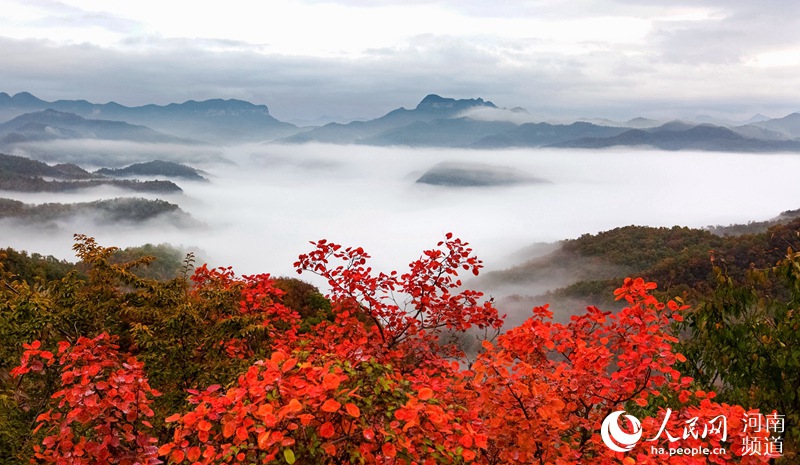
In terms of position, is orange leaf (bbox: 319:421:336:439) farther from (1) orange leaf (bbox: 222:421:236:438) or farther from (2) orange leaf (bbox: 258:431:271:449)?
(1) orange leaf (bbox: 222:421:236:438)

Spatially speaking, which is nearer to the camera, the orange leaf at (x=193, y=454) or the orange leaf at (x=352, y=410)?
the orange leaf at (x=352, y=410)

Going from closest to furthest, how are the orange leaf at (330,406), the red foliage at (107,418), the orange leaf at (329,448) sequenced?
the orange leaf at (330,406)
the orange leaf at (329,448)
the red foliage at (107,418)

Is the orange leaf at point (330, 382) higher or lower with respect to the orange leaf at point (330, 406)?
higher

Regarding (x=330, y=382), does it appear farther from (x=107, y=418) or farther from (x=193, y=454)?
(x=107, y=418)

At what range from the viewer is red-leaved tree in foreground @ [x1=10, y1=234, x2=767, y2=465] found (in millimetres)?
4680

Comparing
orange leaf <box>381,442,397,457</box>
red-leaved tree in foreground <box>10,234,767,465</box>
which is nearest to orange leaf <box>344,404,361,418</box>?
red-leaved tree in foreground <box>10,234,767,465</box>

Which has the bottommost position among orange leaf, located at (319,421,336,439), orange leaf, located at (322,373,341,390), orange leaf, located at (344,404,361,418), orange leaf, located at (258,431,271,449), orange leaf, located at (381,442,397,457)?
orange leaf, located at (381,442,397,457)

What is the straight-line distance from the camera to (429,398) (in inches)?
190

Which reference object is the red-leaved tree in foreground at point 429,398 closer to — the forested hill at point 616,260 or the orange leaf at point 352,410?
the orange leaf at point 352,410

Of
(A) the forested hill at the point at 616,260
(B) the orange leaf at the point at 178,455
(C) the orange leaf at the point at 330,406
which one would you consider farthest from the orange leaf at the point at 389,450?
(A) the forested hill at the point at 616,260

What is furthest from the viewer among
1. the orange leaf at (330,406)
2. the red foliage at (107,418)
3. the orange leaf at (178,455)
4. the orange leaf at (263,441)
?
the red foliage at (107,418)

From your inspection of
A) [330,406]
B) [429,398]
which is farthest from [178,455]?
[429,398]

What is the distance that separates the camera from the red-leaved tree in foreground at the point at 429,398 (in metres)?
4.68

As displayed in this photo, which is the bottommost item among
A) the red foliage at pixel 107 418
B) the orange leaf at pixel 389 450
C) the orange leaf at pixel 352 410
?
the red foliage at pixel 107 418
